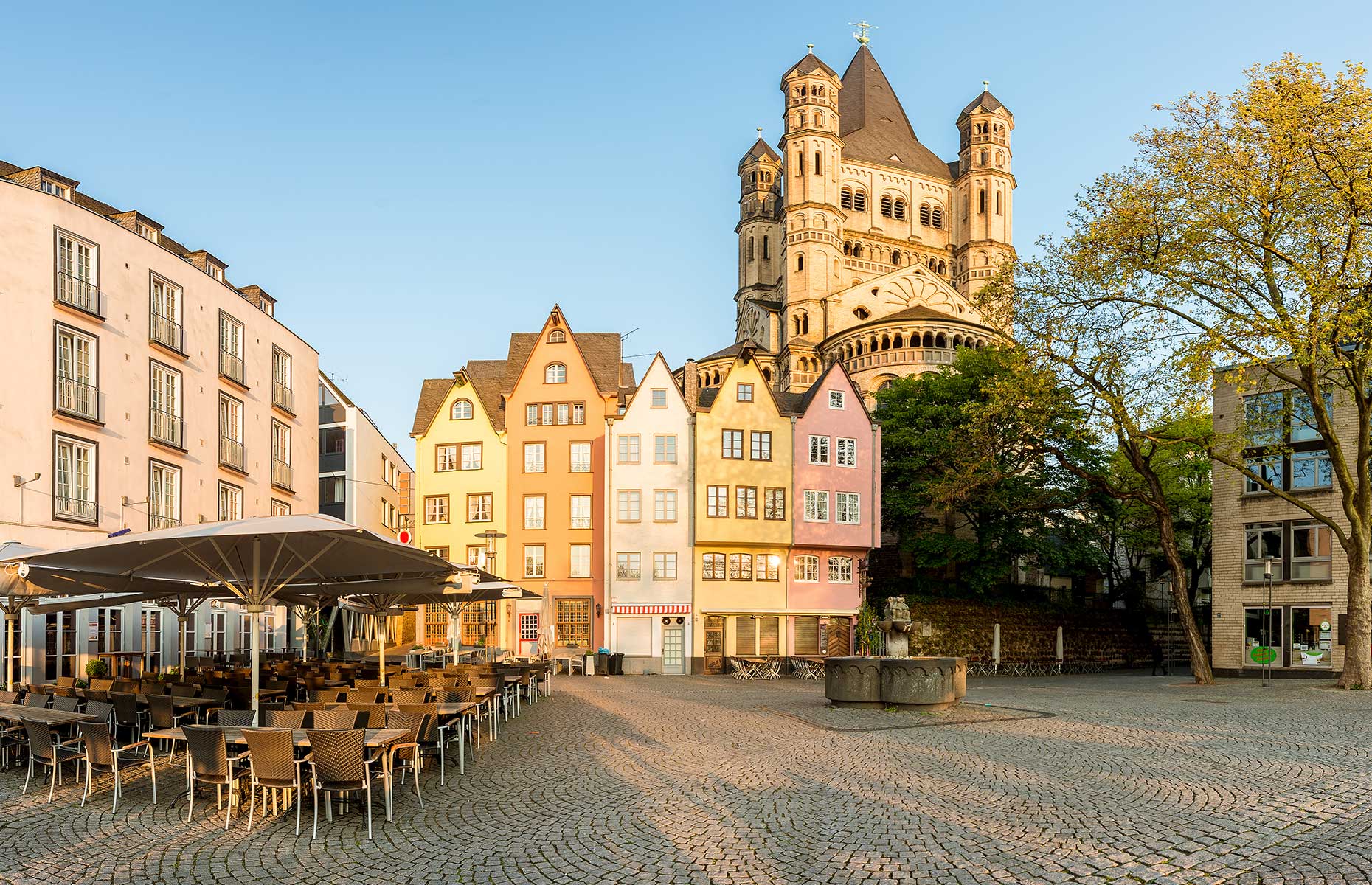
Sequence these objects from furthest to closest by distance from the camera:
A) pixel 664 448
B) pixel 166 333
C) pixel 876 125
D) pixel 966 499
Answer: pixel 876 125 → pixel 664 448 → pixel 966 499 → pixel 166 333

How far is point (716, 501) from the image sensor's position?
158ft

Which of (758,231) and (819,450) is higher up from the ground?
(758,231)

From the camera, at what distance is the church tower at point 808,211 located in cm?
9275

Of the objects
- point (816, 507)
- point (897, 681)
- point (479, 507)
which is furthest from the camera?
point (479, 507)

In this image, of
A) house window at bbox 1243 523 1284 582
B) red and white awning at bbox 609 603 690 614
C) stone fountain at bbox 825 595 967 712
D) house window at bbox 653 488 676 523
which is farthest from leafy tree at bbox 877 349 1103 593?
stone fountain at bbox 825 595 967 712

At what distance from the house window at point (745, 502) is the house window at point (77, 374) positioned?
83.4 feet

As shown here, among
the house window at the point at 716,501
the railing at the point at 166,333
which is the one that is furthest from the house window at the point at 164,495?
the house window at the point at 716,501

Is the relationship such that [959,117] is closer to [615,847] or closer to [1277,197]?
[1277,197]

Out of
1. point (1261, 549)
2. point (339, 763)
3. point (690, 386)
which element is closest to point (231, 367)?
point (690, 386)

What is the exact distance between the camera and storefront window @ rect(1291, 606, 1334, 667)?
40.4 metres

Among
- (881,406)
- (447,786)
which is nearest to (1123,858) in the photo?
(447,786)

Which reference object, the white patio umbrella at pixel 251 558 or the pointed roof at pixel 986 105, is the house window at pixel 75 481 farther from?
the pointed roof at pixel 986 105

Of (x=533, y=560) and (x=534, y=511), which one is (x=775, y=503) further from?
(x=533, y=560)

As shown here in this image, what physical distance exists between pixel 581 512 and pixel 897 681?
27787 mm
